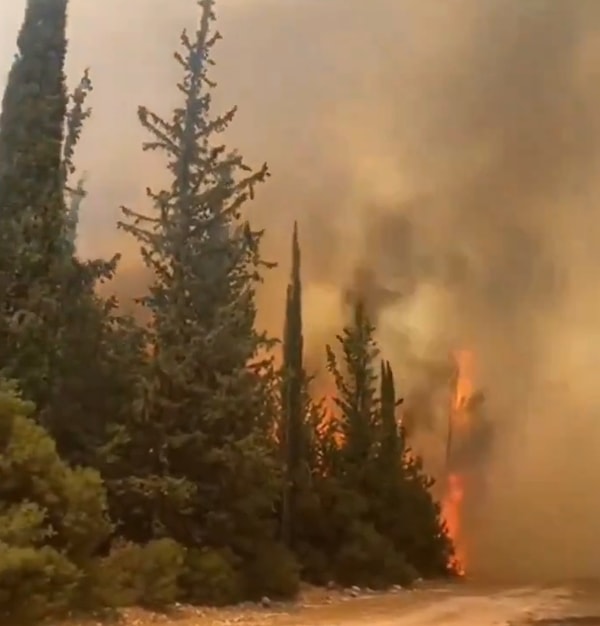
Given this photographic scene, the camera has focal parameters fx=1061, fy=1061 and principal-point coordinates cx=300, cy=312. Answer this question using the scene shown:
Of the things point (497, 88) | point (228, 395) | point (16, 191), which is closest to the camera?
point (16, 191)

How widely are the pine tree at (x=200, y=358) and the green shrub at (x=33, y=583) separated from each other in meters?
2.59

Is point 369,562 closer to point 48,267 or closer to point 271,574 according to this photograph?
point 271,574

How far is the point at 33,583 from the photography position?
24.0ft

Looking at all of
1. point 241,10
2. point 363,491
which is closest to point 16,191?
point 241,10

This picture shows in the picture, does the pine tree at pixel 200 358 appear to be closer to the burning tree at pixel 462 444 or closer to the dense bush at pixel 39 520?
the dense bush at pixel 39 520

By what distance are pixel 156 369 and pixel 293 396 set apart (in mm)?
2639

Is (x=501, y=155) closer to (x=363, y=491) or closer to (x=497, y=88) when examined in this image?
(x=497, y=88)

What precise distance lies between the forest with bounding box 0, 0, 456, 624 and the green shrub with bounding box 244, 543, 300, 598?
0.06ft

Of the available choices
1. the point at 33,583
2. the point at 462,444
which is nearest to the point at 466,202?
the point at 462,444

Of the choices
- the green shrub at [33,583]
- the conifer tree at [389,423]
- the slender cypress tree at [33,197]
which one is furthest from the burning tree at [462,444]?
the green shrub at [33,583]

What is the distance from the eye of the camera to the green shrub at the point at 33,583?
277 inches

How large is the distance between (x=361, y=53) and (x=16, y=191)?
4505 millimetres

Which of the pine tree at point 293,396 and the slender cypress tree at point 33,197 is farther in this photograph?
the pine tree at point 293,396

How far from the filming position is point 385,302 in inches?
519
